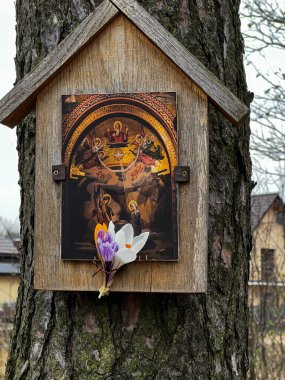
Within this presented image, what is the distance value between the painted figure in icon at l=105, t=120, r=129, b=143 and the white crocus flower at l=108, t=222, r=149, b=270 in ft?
0.94

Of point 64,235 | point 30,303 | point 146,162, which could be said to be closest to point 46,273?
point 64,235

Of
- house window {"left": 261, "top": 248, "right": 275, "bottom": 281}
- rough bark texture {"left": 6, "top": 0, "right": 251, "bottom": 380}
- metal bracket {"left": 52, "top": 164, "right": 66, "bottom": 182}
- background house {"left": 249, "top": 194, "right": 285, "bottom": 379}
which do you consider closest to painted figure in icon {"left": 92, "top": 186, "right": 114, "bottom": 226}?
metal bracket {"left": 52, "top": 164, "right": 66, "bottom": 182}

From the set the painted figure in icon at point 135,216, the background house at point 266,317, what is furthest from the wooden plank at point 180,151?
the background house at point 266,317

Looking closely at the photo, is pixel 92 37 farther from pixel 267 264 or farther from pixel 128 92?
pixel 267 264

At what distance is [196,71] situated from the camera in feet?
6.83

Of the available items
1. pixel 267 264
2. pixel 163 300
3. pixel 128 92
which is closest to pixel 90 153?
pixel 128 92

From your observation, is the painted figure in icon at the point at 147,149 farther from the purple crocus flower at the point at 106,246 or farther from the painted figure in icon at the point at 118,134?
the purple crocus flower at the point at 106,246

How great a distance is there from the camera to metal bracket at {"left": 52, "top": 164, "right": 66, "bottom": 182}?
213cm

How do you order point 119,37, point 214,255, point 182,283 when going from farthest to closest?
point 214,255, point 119,37, point 182,283

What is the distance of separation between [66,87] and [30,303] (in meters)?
0.78

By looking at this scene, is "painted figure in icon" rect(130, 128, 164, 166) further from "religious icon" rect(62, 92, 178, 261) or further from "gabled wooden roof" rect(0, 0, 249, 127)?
"gabled wooden roof" rect(0, 0, 249, 127)

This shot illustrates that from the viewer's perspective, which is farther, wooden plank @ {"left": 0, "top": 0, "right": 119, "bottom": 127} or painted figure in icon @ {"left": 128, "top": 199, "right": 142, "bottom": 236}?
wooden plank @ {"left": 0, "top": 0, "right": 119, "bottom": 127}

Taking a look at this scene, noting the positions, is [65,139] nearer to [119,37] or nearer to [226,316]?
[119,37]

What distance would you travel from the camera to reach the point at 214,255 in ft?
7.69
